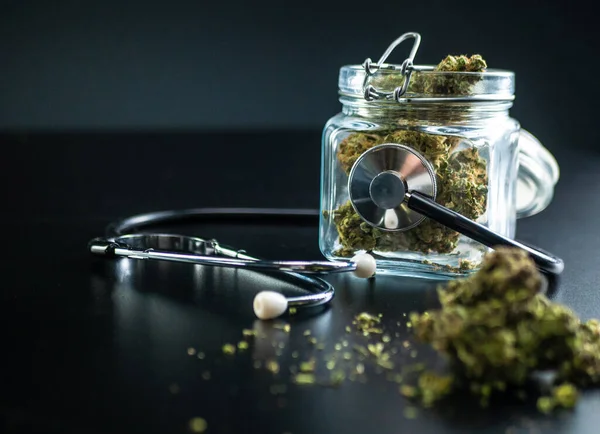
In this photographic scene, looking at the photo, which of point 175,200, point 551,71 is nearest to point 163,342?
point 175,200

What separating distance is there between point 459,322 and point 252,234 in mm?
681

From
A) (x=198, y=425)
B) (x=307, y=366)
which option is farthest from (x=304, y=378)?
(x=198, y=425)

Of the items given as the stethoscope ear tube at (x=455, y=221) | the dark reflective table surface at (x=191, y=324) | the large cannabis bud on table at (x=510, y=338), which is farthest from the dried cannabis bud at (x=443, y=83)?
the large cannabis bud on table at (x=510, y=338)

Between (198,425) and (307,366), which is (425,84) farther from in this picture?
(198,425)

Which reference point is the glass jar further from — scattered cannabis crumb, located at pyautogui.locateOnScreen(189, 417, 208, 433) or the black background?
scattered cannabis crumb, located at pyautogui.locateOnScreen(189, 417, 208, 433)

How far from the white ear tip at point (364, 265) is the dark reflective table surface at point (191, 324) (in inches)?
0.7

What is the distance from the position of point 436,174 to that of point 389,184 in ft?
0.18

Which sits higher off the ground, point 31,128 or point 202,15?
point 202,15

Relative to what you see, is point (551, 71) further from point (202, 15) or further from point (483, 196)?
point (483, 196)

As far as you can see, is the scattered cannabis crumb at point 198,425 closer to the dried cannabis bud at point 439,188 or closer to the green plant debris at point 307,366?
the green plant debris at point 307,366

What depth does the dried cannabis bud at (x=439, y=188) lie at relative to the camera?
1035 millimetres

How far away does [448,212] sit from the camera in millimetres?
1009

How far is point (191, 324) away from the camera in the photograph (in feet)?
2.94

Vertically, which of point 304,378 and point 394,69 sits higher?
point 394,69
